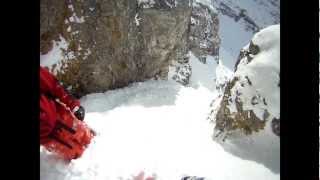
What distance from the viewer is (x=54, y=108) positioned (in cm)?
194

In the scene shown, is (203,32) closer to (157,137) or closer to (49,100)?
(157,137)

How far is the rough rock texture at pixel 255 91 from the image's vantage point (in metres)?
2.12

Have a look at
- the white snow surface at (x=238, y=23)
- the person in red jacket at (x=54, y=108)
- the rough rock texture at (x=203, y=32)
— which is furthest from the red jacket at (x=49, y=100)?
the white snow surface at (x=238, y=23)

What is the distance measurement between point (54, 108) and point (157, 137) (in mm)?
455

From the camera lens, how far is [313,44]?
215 centimetres

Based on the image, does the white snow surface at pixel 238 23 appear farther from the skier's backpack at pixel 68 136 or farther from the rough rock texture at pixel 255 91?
the skier's backpack at pixel 68 136

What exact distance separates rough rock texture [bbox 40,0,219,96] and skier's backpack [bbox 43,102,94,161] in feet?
0.36

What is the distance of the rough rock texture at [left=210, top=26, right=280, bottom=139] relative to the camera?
2.12m

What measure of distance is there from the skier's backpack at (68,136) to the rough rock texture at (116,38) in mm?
111

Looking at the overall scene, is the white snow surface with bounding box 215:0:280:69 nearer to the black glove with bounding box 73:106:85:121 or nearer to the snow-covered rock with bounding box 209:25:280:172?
the snow-covered rock with bounding box 209:25:280:172

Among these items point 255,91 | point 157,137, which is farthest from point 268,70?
point 157,137

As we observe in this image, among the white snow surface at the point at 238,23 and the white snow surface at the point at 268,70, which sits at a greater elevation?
the white snow surface at the point at 238,23
